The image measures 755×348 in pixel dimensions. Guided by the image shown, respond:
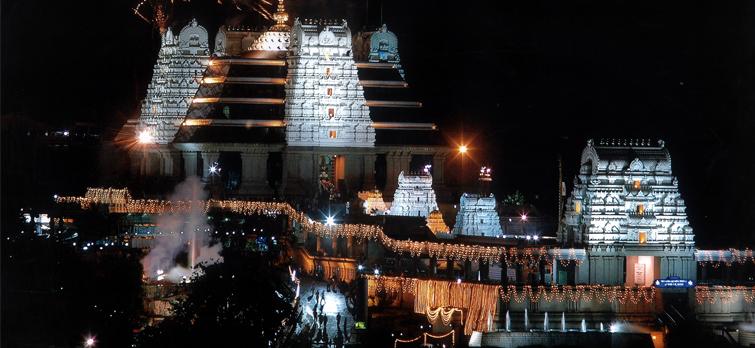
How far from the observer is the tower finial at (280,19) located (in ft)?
234

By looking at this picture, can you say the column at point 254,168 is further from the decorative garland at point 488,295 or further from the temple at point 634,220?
the temple at point 634,220

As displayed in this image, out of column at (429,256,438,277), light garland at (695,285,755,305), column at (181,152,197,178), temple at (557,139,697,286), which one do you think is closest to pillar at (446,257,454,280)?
column at (429,256,438,277)

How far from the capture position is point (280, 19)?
7169cm

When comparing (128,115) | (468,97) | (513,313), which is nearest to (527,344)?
(513,313)

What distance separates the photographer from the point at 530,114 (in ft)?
229

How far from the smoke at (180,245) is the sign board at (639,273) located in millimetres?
14834

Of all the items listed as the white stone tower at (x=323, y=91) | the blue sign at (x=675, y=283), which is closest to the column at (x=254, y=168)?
the white stone tower at (x=323, y=91)

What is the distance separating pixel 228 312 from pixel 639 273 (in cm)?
1387

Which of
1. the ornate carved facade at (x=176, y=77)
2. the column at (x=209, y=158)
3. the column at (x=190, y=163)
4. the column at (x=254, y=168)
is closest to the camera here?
the column at (x=254, y=168)

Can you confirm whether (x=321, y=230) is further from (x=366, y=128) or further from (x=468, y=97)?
(x=468, y=97)

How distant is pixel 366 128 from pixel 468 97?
32.0ft

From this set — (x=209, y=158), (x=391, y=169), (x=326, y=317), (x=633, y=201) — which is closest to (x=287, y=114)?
(x=209, y=158)

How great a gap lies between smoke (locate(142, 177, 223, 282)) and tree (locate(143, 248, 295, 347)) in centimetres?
694

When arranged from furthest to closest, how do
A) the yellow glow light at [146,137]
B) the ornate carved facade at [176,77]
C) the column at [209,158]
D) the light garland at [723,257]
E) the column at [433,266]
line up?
the yellow glow light at [146,137] → the ornate carved facade at [176,77] → the column at [209,158] → the column at [433,266] → the light garland at [723,257]
